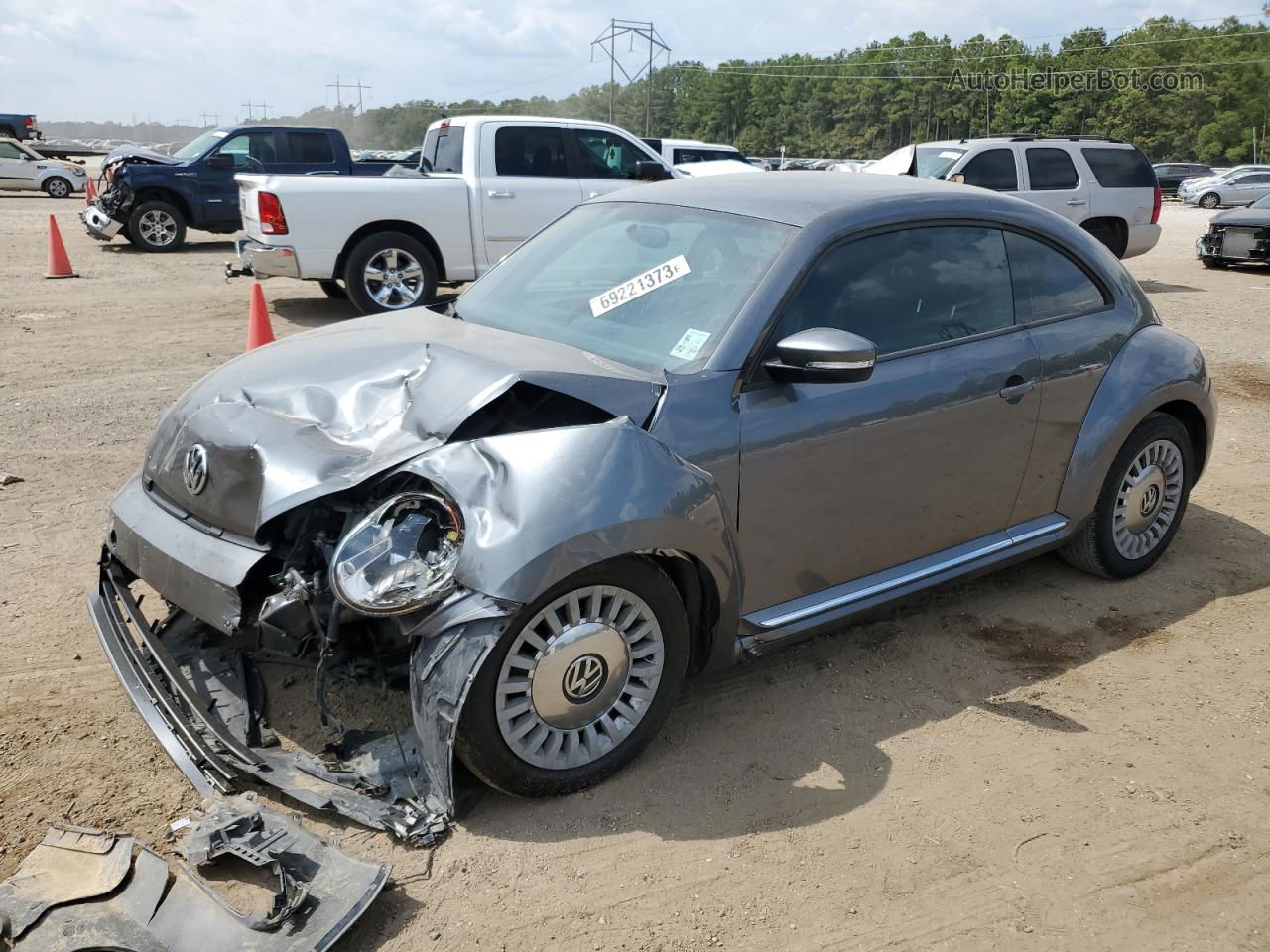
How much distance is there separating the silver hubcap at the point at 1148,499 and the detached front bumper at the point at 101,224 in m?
16.0

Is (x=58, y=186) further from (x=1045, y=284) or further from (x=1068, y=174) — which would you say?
(x=1045, y=284)

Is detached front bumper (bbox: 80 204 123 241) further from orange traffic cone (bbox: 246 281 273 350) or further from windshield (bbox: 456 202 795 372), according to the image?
windshield (bbox: 456 202 795 372)

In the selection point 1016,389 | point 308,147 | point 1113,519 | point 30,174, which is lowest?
point 30,174

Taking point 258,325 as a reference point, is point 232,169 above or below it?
above

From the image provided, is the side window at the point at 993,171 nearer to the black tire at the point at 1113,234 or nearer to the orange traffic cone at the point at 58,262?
the black tire at the point at 1113,234

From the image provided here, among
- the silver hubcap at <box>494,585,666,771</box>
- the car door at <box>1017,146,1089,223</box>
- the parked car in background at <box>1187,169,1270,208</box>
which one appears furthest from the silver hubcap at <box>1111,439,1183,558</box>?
the parked car in background at <box>1187,169,1270,208</box>

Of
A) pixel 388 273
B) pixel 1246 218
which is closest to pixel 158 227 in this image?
pixel 388 273

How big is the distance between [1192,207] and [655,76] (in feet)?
332

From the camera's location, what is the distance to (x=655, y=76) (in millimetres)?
129500

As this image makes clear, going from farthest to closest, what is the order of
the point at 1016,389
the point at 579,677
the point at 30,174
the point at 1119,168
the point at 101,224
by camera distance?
the point at 30,174 < the point at 101,224 < the point at 1119,168 < the point at 1016,389 < the point at 579,677

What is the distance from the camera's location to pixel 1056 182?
48.4ft

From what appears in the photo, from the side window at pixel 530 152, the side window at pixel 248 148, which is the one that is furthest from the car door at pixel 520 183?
the side window at pixel 248 148

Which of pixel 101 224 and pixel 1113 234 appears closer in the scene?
pixel 1113 234

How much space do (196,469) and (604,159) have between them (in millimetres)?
9366
